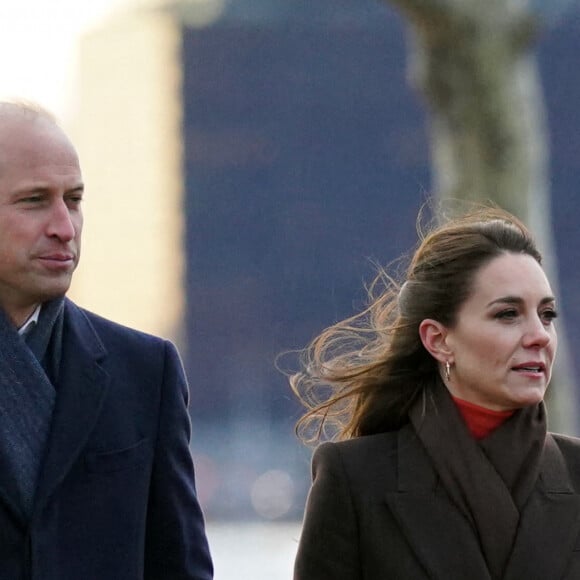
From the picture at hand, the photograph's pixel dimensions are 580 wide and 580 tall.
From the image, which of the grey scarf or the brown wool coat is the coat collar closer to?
the brown wool coat

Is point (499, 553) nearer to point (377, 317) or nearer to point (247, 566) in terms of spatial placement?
point (377, 317)

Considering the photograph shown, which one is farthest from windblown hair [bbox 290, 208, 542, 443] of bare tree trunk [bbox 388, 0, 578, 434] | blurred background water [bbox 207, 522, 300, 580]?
blurred background water [bbox 207, 522, 300, 580]

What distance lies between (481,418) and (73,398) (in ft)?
2.96

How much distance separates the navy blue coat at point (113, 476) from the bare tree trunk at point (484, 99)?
15.7ft

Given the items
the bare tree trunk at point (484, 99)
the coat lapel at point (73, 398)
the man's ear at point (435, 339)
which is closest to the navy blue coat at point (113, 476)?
the coat lapel at point (73, 398)

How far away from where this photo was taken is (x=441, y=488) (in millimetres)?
3957

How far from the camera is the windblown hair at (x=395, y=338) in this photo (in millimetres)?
4090

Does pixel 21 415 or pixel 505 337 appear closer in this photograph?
pixel 21 415

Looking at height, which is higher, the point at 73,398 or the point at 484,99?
the point at 484,99

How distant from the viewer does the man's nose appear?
3559 millimetres

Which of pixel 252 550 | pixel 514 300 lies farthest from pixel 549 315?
pixel 252 550

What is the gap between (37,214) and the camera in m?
3.59

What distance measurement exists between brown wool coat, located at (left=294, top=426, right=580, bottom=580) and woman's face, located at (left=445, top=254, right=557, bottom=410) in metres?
0.18

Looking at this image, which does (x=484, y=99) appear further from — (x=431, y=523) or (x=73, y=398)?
(x=73, y=398)
